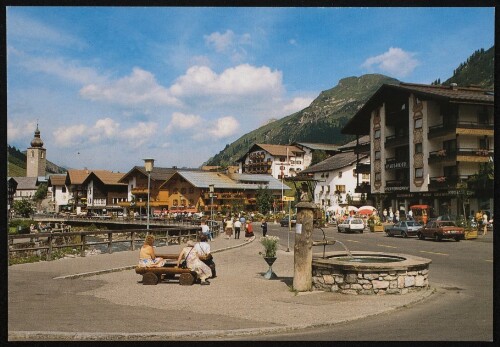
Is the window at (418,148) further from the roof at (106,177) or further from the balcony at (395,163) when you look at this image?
the roof at (106,177)

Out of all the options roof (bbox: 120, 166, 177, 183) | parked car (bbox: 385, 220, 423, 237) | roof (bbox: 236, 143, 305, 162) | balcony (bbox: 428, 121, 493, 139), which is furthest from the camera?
roof (bbox: 236, 143, 305, 162)

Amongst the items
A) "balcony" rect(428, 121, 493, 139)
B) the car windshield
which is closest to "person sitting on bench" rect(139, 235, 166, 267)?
the car windshield

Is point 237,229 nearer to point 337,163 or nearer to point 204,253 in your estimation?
point 204,253

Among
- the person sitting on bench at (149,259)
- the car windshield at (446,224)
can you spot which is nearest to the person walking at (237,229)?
the car windshield at (446,224)

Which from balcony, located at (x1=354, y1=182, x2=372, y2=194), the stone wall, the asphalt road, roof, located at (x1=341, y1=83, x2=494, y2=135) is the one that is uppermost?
roof, located at (x1=341, y1=83, x2=494, y2=135)

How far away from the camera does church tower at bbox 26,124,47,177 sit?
548 feet

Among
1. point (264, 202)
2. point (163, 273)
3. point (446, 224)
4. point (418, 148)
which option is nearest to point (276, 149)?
point (264, 202)

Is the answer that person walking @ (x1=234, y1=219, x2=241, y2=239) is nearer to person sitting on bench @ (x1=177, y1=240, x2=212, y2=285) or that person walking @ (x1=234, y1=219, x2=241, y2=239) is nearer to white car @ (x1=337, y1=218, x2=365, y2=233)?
white car @ (x1=337, y1=218, x2=365, y2=233)

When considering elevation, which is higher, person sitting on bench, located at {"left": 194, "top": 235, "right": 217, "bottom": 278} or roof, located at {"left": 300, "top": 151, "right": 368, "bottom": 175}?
roof, located at {"left": 300, "top": 151, "right": 368, "bottom": 175}

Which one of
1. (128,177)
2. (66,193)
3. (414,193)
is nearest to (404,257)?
(414,193)

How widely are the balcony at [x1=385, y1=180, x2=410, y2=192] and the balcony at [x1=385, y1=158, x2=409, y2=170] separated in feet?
5.34
